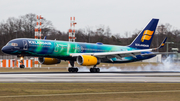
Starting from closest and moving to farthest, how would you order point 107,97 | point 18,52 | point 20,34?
1. point 107,97
2. point 18,52
3. point 20,34

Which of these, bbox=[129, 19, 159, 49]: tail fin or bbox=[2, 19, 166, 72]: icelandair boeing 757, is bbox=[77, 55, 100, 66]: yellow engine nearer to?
bbox=[2, 19, 166, 72]: icelandair boeing 757

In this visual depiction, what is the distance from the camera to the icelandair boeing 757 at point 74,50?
111ft

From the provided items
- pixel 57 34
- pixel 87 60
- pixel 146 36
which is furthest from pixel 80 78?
pixel 57 34

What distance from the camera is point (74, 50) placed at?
3828 centimetres

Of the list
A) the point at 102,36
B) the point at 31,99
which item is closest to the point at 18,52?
the point at 31,99

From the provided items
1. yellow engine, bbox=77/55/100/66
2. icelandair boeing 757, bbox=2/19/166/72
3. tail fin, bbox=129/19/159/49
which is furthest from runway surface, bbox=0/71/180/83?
tail fin, bbox=129/19/159/49

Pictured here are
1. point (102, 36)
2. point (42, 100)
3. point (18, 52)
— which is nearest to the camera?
point (42, 100)

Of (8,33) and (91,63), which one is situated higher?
(8,33)

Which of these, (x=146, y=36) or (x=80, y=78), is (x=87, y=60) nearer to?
(x=80, y=78)

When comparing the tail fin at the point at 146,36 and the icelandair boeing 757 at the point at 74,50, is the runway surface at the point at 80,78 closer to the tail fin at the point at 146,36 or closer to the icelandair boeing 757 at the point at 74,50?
A: the icelandair boeing 757 at the point at 74,50

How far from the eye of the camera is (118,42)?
115250mm

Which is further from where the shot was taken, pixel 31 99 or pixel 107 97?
pixel 107 97

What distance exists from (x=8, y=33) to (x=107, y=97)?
265 ft

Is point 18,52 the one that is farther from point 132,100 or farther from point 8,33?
point 8,33
